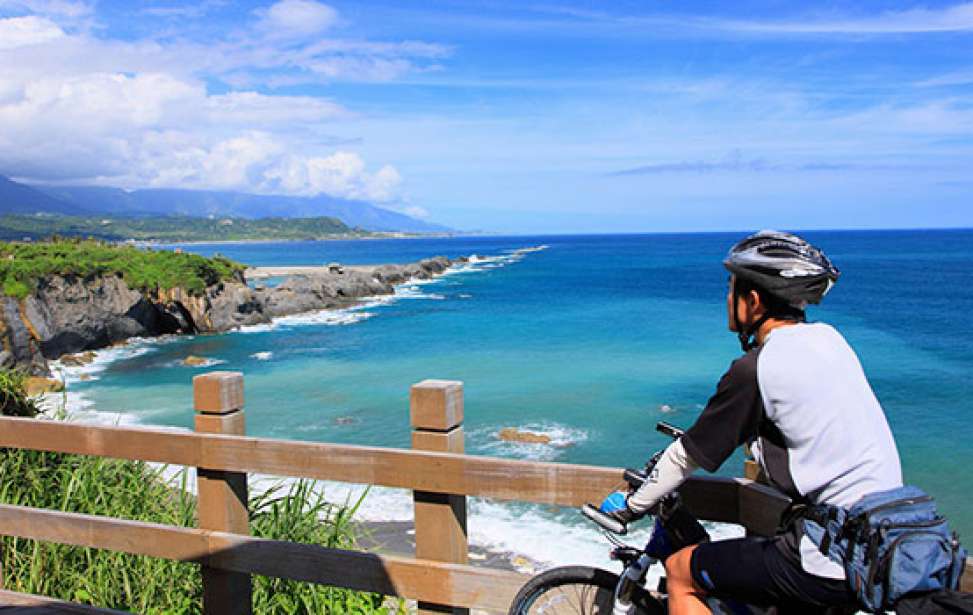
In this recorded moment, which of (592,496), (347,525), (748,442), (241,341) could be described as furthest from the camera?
(241,341)

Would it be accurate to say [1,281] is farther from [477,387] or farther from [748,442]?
[748,442]

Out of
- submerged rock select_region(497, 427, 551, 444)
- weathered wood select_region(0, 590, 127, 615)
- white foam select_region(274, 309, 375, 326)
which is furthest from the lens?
white foam select_region(274, 309, 375, 326)

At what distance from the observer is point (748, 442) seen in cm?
255

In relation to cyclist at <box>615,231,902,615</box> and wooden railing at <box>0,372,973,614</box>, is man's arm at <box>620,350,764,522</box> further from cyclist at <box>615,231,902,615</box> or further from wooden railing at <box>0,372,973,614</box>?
wooden railing at <box>0,372,973,614</box>

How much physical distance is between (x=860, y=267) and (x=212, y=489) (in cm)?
10344

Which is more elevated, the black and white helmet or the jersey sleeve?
the black and white helmet

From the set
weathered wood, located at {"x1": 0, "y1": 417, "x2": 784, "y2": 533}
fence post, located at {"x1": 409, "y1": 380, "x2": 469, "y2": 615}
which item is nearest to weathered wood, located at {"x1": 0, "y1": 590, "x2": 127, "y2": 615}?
weathered wood, located at {"x1": 0, "y1": 417, "x2": 784, "y2": 533}

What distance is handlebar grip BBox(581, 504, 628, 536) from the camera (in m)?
2.62

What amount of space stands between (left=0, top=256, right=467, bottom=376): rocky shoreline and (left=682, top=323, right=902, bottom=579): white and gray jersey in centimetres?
2290

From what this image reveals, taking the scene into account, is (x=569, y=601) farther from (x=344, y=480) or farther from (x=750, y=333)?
(x=750, y=333)

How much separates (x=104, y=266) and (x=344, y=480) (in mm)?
32780

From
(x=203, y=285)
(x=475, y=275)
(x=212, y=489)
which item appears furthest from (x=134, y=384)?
(x=475, y=275)

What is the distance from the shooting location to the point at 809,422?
7.54 ft

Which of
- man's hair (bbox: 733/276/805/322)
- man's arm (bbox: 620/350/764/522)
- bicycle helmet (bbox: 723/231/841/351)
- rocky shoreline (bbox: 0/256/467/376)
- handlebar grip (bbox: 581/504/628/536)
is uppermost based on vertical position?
bicycle helmet (bbox: 723/231/841/351)
